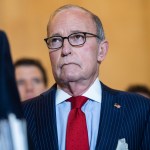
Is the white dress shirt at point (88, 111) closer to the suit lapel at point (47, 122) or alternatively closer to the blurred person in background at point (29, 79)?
the suit lapel at point (47, 122)

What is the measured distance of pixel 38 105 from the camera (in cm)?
238

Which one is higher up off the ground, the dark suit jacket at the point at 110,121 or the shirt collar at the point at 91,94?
the shirt collar at the point at 91,94

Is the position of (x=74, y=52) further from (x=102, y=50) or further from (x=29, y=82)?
(x=29, y=82)

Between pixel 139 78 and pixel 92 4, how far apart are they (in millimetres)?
952

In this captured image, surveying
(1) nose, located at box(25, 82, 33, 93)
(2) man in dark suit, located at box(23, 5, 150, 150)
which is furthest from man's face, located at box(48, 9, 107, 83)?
(1) nose, located at box(25, 82, 33, 93)

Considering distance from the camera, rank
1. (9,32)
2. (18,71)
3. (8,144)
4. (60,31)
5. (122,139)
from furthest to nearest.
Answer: (9,32) → (18,71) → (60,31) → (122,139) → (8,144)

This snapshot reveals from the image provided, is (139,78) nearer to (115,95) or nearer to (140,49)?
(140,49)

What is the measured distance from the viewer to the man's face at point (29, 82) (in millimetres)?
3544

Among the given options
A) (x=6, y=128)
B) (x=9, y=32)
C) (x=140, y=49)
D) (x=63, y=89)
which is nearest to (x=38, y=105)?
(x=63, y=89)

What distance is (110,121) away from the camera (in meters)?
2.26

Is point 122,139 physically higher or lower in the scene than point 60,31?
lower

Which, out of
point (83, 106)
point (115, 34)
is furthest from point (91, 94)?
point (115, 34)

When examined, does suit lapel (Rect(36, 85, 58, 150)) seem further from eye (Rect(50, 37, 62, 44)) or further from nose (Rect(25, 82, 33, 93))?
nose (Rect(25, 82, 33, 93))

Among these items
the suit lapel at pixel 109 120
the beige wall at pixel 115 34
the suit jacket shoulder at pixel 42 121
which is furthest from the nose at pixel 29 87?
the beige wall at pixel 115 34
